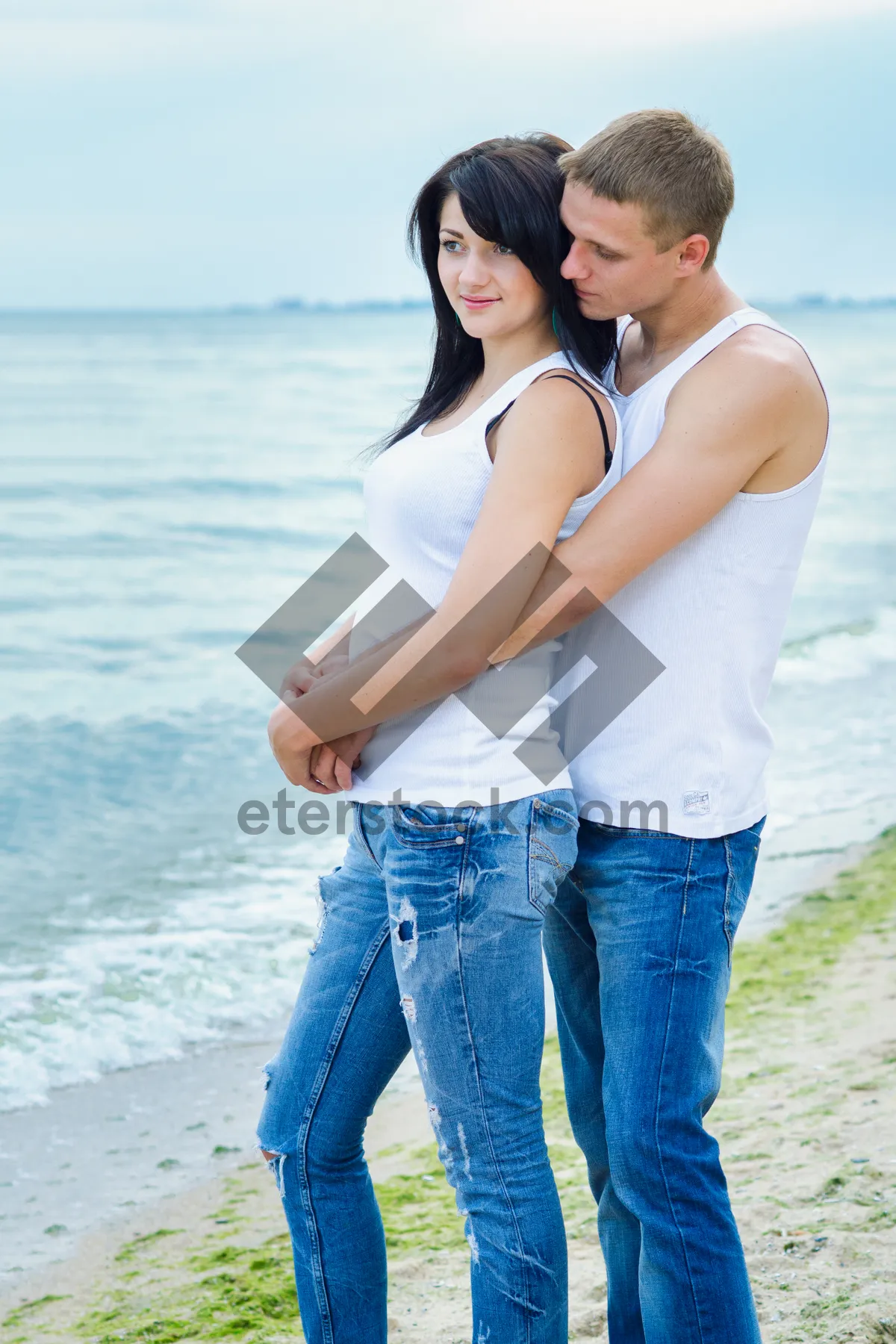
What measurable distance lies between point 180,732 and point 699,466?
7153 millimetres

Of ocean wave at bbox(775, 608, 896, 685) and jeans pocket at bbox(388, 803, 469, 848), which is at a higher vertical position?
jeans pocket at bbox(388, 803, 469, 848)

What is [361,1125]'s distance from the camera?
2152mm

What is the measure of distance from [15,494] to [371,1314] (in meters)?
18.9

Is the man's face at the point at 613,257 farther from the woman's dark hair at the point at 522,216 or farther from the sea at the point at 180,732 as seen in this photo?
the sea at the point at 180,732

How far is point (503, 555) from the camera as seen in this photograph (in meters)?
1.90

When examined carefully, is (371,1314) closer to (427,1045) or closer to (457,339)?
(427,1045)

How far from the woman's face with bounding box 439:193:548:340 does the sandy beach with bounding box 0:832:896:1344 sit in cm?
205

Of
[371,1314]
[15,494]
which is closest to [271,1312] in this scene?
[371,1314]

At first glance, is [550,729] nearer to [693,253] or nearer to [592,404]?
[592,404]

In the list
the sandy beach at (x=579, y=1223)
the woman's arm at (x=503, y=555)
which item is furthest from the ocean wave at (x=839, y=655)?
the woman's arm at (x=503, y=555)

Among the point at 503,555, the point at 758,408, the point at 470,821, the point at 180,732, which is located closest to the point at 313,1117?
the point at 470,821

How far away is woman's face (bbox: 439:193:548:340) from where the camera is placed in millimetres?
2072

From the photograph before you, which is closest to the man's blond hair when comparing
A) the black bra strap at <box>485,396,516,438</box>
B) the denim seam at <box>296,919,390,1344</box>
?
the black bra strap at <box>485,396,516,438</box>

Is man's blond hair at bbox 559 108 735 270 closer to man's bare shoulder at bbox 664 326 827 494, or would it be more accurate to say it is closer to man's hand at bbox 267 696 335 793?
man's bare shoulder at bbox 664 326 827 494
